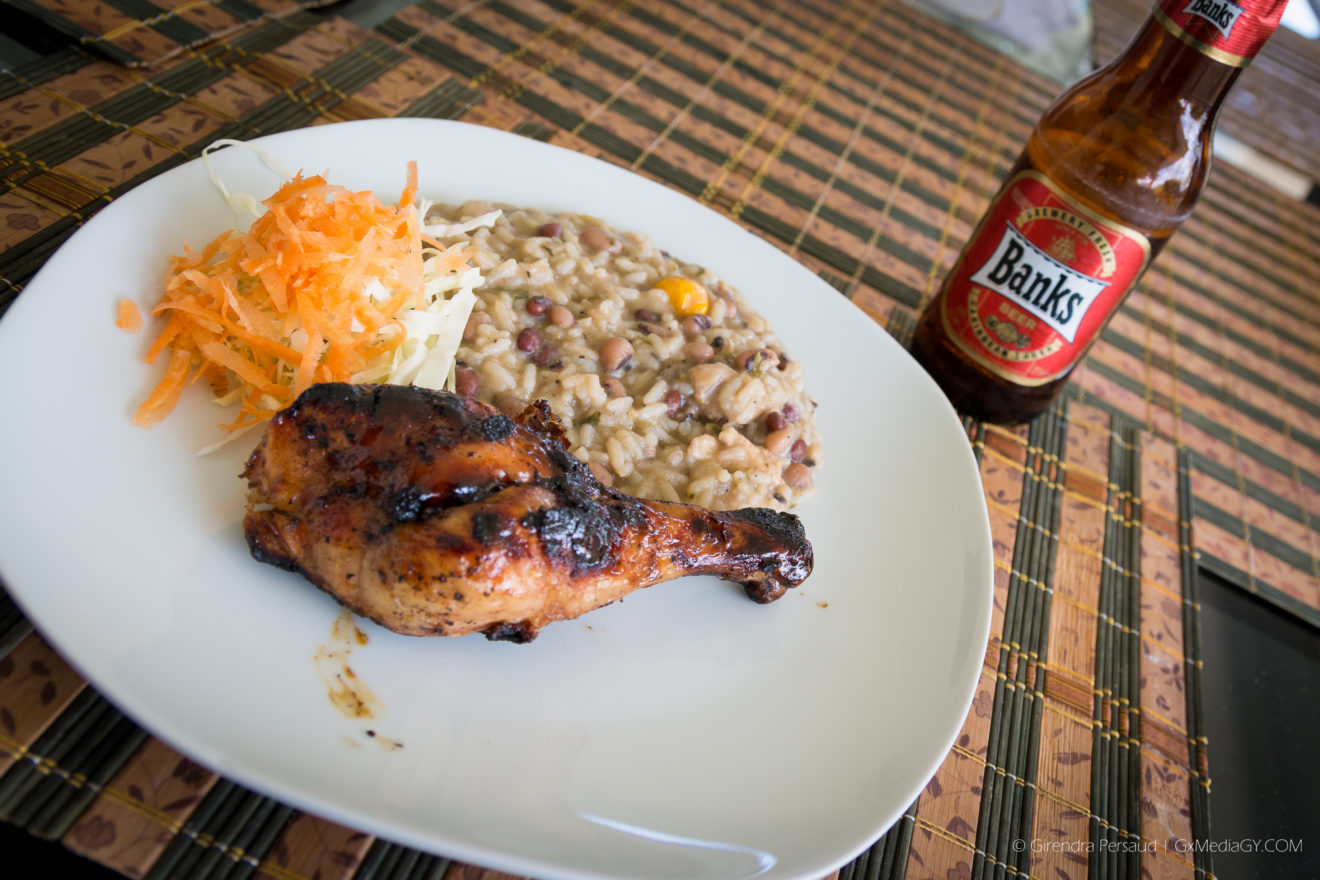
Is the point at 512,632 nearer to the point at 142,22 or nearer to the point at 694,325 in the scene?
the point at 694,325

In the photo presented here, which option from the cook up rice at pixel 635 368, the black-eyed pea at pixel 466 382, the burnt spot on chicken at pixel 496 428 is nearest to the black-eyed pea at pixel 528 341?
the cook up rice at pixel 635 368

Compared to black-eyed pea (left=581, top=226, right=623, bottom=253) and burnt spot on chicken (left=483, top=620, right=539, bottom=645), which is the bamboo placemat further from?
burnt spot on chicken (left=483, top=620, right=539, bottom=645)

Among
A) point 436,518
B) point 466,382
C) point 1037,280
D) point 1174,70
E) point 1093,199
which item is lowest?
point 466,382

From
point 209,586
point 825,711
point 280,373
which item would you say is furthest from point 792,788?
point 280,373

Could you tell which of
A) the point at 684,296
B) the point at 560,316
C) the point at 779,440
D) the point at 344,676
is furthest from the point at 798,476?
the point at 344,676

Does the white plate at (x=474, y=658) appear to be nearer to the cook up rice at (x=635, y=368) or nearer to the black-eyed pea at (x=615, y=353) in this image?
the cook up rice at (x=635, y=368)

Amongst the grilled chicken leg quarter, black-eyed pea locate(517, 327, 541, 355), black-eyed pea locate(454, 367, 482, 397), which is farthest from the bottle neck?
black-eyed pea locate(454, 367, 482, 397)
